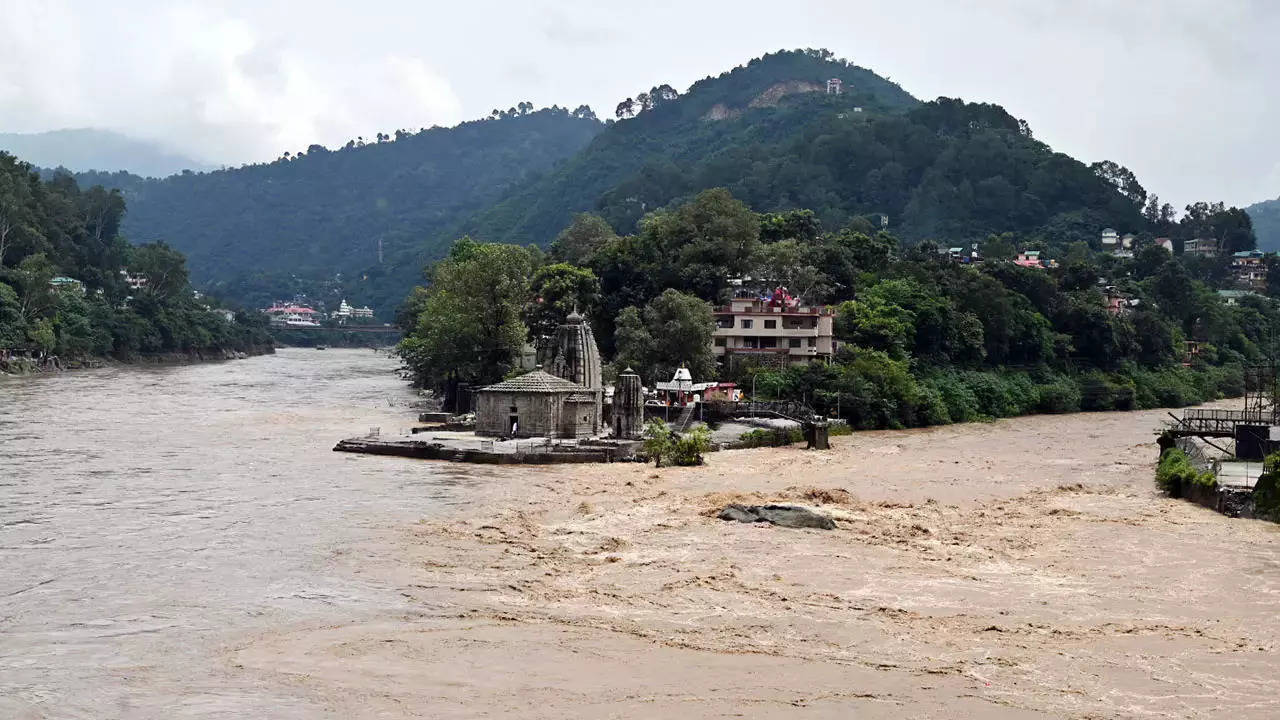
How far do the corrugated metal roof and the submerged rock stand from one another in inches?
622

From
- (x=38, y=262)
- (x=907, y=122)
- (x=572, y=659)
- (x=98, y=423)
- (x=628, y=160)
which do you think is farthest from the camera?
(x=628, y=160)

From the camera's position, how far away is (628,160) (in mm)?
Answer: 197125

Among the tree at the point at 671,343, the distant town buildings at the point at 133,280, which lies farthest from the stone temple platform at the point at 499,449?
the distant town buildings at the point at 133,280

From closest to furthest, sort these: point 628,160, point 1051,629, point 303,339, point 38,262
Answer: point 1051,629 → point 38,262 → point 303,339 → point 628,160

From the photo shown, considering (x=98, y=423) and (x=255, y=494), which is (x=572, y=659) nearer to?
(x=255, y=494)

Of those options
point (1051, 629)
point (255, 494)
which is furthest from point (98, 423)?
point (1051, 629)

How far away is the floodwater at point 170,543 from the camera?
1426 centimetres

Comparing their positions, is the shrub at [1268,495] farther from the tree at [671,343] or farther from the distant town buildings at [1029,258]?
the distant town buildings at [1029,258]

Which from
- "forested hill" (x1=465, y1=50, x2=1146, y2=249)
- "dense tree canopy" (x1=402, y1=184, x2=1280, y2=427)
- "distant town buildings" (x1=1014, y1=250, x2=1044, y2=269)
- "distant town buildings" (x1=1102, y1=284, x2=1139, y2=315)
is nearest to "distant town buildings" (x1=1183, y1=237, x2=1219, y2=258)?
"forested hill" (x1=465, y1=50, x2=1146, y2=249)

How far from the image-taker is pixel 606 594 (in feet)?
61.2

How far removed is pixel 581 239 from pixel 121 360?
40639 mm

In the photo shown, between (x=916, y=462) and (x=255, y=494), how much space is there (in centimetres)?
2120

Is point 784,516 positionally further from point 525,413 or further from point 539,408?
point 525,413

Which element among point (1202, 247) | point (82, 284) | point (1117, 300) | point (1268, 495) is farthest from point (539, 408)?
point (1202, 247)
